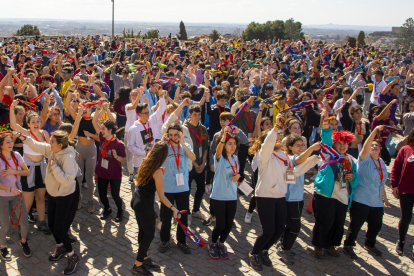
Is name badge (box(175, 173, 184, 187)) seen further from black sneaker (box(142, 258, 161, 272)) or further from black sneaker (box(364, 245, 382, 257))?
black sneaker (box(364, 245, 382, 257))

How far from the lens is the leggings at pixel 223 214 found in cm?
482

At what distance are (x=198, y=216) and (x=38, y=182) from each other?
8.29ft

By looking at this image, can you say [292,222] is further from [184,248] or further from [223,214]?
[184,248]

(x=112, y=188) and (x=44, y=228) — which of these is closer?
(x=44, y=228)

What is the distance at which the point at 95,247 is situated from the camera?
17.1 feet

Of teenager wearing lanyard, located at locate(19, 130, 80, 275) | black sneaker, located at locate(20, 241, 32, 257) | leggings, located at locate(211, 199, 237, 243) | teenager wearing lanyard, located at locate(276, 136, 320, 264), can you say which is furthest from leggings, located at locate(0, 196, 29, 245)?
teenager wearing lanyard, located at locate(276, 136, 320, 264)

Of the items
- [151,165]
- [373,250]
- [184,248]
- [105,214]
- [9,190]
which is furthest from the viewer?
[105,214]

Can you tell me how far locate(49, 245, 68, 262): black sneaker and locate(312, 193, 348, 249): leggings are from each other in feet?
11.1

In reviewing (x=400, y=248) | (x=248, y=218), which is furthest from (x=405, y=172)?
(x=248, y=218)

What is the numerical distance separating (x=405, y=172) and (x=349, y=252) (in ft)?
4.50

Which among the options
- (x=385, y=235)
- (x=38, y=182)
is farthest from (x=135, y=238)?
(x=385, y=235)

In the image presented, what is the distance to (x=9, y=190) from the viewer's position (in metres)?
4.77

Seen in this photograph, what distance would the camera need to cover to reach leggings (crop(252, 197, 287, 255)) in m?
4.65

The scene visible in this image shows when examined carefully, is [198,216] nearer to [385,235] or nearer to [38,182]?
[38,182]
